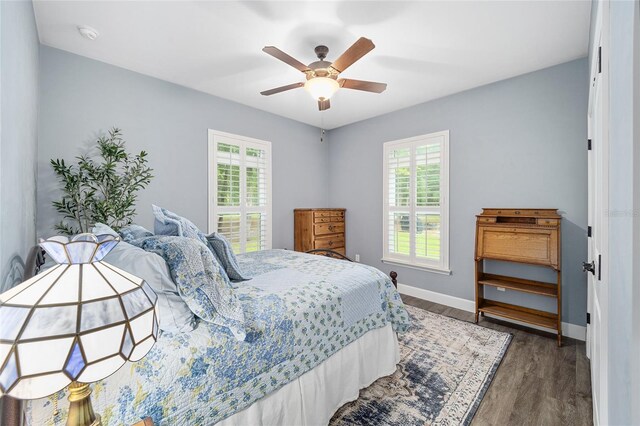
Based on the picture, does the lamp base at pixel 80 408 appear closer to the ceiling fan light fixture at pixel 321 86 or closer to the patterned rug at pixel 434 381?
the patterned rug at pixel 434 381

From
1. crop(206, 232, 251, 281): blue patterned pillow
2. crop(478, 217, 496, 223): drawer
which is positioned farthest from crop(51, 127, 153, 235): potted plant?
crop(478, 217, 496, 223): drawer

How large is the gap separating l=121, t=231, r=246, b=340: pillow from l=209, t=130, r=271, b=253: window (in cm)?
232

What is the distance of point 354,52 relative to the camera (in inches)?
81.7

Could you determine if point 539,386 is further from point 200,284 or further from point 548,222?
point 200,284

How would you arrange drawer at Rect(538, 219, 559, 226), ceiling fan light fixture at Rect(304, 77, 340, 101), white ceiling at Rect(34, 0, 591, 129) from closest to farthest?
white ceiling at Rect(34, 0, 591, 129) → ceiling fan light fixture at Rect(304, 77, 340, 101) → drawer at Rect(538, 219, 559, 226)

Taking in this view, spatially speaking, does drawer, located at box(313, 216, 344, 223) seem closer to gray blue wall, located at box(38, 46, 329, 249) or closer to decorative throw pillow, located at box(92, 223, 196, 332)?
gray blue wall, located at box(38, 46, 329, 249)

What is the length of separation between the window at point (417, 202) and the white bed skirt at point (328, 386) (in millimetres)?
1982

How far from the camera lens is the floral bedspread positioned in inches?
41.3

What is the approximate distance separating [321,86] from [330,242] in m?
2.77

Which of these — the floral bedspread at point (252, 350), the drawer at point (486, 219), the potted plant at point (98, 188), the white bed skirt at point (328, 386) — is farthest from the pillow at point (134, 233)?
the drawer at point (486, 219)

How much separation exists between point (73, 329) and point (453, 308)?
12.9 feet

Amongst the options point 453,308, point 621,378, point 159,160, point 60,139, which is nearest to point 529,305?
point 453,308

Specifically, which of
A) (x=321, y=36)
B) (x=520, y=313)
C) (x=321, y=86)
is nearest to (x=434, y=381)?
(x=520, y=313)

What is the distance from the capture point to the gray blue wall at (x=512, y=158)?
2.79 meters
